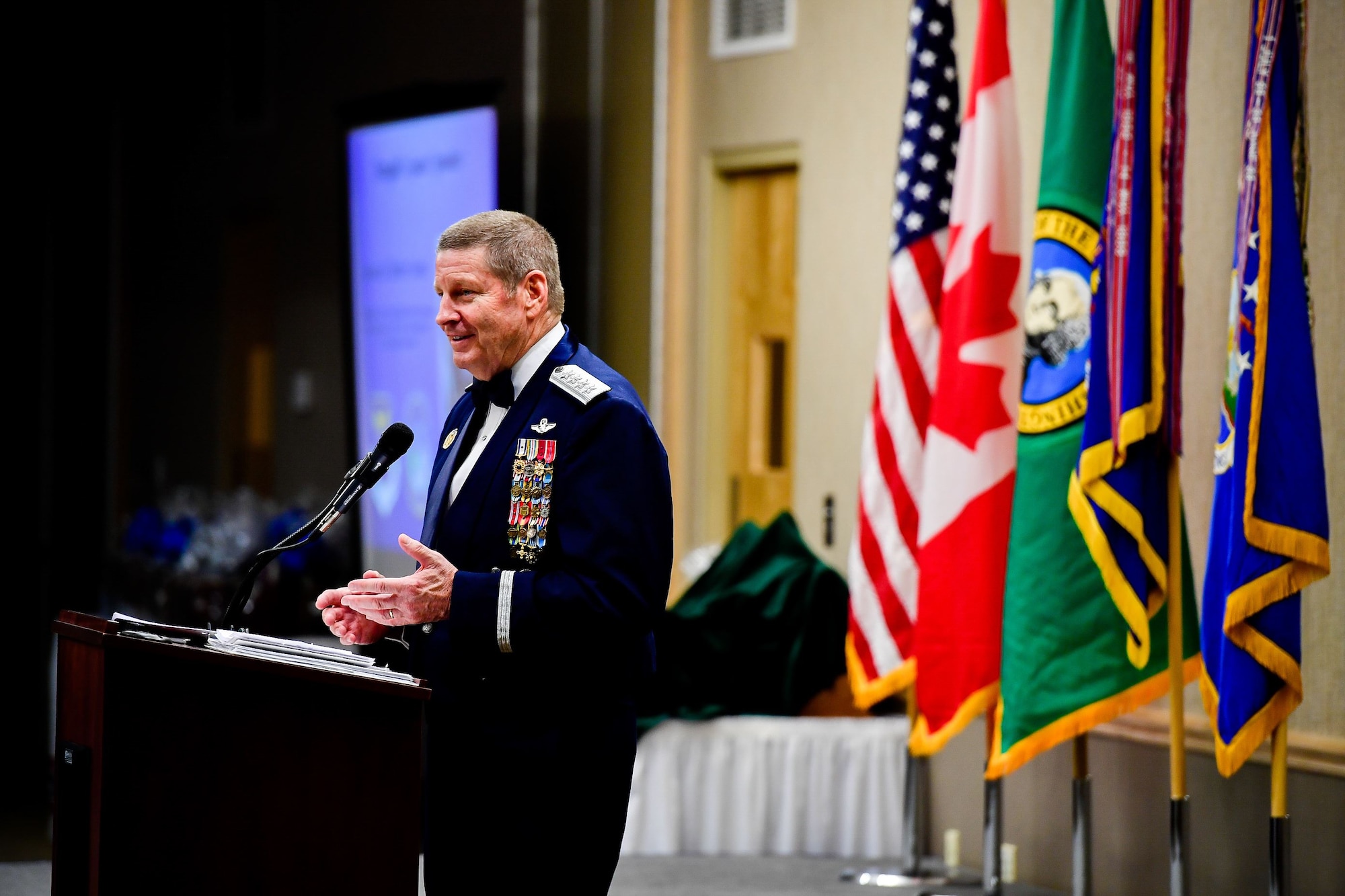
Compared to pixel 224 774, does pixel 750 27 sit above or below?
above

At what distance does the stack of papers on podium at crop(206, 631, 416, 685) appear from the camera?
5.55 ft

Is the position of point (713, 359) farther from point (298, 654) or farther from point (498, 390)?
point (298, 654)

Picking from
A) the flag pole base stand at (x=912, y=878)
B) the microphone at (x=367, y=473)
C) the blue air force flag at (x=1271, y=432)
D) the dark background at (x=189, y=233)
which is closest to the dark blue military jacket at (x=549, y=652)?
the microphone at (x=367, y=473)

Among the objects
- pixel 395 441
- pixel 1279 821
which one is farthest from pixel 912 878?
pixel 395 441

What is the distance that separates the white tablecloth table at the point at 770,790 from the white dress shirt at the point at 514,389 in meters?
2.50

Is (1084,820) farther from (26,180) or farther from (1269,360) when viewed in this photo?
(26,180)

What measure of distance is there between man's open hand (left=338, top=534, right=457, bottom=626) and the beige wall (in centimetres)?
232

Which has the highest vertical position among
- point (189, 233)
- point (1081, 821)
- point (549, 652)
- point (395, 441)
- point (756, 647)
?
point (189, 233)

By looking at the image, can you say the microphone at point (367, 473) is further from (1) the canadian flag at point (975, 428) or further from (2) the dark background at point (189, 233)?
(2) the dark background at point (189, 233)

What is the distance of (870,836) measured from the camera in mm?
4426

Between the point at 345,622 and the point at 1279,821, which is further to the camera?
the point at 1279,821

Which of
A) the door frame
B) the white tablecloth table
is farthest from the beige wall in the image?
the white tablecloth table

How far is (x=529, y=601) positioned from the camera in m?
1.82

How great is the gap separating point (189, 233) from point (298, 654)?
190 inches
